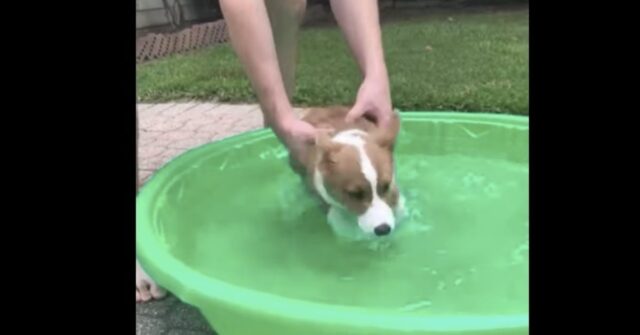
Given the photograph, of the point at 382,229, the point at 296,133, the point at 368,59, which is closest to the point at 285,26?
the point at 368,59

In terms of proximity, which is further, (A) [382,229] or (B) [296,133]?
(B) [296,133]

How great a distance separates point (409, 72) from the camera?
5.66 metres

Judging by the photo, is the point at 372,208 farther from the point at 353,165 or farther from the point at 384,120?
the point at 384,120

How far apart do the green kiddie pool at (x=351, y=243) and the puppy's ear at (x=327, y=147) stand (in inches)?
10.1

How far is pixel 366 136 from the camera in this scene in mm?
2092

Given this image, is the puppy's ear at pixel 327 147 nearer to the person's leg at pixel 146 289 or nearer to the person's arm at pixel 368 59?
the person's arm at pixel 368 59

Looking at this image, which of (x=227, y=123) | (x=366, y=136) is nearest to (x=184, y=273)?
(x=366, y=136)

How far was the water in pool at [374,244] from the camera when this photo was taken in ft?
6.09

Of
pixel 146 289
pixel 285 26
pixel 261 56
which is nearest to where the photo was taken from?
pixel 261 56

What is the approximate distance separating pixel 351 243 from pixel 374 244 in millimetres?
68

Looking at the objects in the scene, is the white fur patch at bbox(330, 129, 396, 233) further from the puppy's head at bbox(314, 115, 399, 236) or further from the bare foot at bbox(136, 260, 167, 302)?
the bare foot at bbox(136, 260, 167, 302)

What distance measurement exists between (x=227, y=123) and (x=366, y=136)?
250 cm
